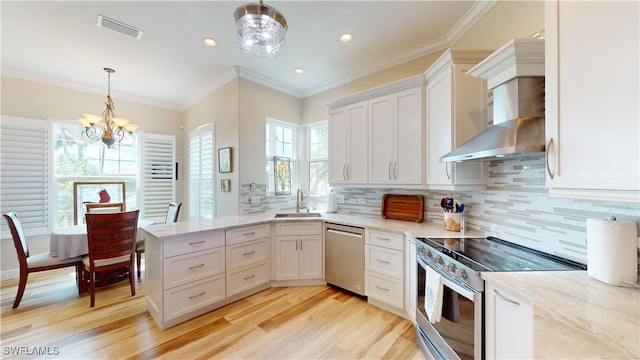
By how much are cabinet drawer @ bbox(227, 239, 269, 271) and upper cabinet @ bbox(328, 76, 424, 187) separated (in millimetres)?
1256

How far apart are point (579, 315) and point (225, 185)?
3.61 metres

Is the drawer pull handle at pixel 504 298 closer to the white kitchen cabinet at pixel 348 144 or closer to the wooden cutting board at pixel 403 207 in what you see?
the wooden cutting board at pixel 403 207

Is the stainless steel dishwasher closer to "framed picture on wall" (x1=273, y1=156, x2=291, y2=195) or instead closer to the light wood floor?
the light wood floor

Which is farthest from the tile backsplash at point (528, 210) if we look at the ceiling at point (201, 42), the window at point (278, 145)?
the window at point (278, 145)

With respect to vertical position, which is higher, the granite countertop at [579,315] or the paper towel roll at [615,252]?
the paper towel roll at [615,252]

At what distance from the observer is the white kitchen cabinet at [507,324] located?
3.47 ft

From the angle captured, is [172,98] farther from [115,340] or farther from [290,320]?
[290,320]

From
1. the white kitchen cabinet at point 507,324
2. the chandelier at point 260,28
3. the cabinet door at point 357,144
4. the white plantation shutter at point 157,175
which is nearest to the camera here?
the white kitchen cabinet at point 507,324

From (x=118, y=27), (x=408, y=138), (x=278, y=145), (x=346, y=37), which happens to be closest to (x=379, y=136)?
(x=408, y=138)

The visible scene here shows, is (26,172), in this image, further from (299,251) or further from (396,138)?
(396,138)

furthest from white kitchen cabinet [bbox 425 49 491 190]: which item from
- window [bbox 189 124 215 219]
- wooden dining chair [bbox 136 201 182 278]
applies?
wooden dining chair [bbox 136 201 182 278]

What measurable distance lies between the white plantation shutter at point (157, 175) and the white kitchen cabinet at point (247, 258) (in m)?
2.79

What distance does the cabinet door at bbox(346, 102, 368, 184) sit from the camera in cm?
290

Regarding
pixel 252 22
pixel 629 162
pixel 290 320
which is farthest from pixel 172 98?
pixel 629 162
